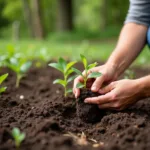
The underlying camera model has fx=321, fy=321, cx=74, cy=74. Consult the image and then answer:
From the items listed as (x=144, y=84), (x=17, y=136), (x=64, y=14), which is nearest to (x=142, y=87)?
(x=144, y=84)

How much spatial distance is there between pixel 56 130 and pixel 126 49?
3.73 ft

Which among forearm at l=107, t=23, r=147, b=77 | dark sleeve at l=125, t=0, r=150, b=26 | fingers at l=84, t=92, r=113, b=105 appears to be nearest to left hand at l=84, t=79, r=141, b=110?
fingers at l=84, t=92, r=113, b=105

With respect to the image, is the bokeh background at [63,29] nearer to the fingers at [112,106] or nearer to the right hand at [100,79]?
the right hand at [100,79]

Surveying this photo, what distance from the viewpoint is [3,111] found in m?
2.06

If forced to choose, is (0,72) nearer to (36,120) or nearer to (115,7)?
(36,120)

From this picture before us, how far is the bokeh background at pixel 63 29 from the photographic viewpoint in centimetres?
648

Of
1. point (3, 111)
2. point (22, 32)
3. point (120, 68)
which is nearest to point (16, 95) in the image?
point (3, 111)

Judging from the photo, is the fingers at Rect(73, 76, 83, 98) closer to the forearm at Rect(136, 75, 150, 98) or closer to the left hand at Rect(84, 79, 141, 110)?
the left hand at Rect(84, 79, 141, 110)

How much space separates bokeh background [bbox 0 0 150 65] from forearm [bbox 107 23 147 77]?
1348mm

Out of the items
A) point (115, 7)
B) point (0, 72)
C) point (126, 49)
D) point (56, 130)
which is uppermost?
point (126, 49)

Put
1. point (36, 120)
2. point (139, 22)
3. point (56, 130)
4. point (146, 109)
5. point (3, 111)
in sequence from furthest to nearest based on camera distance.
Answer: point (139, 22) → point (146, 109) → point (3, 111) → point (36, 120) → point (56, 130)

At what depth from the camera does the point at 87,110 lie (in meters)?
2.08

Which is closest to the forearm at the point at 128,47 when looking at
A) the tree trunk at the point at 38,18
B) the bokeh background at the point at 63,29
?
the bokeh background at the point at 63,29

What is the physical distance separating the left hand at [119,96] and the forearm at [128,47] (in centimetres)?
37
